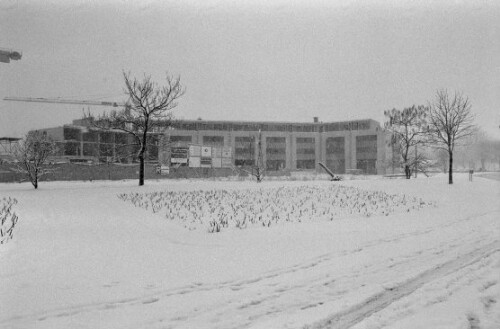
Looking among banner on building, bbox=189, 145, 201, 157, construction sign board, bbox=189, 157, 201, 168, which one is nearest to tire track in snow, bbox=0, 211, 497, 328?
construction sign board, bbox=189, 157, 201, 168

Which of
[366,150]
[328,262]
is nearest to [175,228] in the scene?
[328,262]

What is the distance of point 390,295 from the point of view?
205 inches

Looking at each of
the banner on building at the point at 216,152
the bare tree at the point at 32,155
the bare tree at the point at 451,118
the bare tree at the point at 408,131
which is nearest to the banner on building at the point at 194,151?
the banner on building at the point at 216,152

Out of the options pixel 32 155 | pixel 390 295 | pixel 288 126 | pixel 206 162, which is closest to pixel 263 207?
pixel 390 295

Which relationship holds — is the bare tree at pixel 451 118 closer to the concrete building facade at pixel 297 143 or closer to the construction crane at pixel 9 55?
the concrete building facade at pixel 297 143

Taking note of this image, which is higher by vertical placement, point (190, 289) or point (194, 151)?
point (194, 151)

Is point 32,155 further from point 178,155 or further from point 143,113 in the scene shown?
point 178,155

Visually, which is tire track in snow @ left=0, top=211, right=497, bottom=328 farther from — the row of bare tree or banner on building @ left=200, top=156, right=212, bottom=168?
banner on building @ left=200, top=156, right=212, bottom=168

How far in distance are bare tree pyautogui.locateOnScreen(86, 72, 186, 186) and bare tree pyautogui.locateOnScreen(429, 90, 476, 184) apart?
21.8 m

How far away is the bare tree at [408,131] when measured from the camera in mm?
35750

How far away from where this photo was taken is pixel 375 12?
6.79m

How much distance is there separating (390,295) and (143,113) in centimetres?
2357

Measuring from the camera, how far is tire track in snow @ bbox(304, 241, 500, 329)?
4.36 metres

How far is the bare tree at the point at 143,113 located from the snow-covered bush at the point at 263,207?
7.09m
